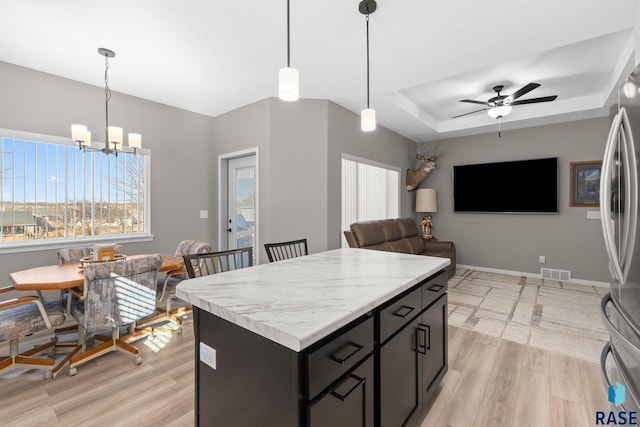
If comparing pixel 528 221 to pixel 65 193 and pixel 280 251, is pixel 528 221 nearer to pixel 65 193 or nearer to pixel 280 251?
pixel 280 251

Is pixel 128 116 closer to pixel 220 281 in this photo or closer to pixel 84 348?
pixel 84 348

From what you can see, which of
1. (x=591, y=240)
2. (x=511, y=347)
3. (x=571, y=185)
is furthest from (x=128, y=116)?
(x=591, y=240)

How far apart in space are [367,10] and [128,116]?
318cm

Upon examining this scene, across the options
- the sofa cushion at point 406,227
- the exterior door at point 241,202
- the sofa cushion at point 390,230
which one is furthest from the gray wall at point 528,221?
the exterior door at point 241,202

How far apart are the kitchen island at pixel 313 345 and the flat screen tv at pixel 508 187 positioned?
174 inches

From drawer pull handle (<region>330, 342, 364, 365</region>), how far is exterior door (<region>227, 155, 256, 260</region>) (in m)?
3.05

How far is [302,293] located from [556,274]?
17.8ft

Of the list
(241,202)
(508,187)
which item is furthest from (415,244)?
(241,202)

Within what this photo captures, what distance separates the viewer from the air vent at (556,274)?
182 inches

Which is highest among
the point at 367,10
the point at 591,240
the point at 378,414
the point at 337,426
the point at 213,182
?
the point at 367,10

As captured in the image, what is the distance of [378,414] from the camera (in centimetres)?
118

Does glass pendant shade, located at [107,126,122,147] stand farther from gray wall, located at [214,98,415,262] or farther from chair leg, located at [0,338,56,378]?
chair leg, located at [0,338,56,378]

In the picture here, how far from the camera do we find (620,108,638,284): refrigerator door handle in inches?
35.9

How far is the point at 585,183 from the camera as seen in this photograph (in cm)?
445
